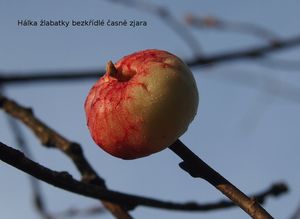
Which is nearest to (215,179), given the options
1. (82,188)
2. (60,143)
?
(82,188)

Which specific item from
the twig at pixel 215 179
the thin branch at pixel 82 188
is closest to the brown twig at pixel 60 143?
the thin branch at pixel 82 188

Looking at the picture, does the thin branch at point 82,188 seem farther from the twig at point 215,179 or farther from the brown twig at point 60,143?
the twig at point 215,179

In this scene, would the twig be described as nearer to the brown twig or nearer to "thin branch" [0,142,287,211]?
"thin branch" [0,142,287,211]

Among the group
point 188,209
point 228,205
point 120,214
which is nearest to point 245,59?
point 228,205

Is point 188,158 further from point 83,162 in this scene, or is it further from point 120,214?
point 83,162

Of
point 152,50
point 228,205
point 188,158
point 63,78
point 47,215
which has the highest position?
point 152,50

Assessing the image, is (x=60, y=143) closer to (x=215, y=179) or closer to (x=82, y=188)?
(x=82, y=188)
